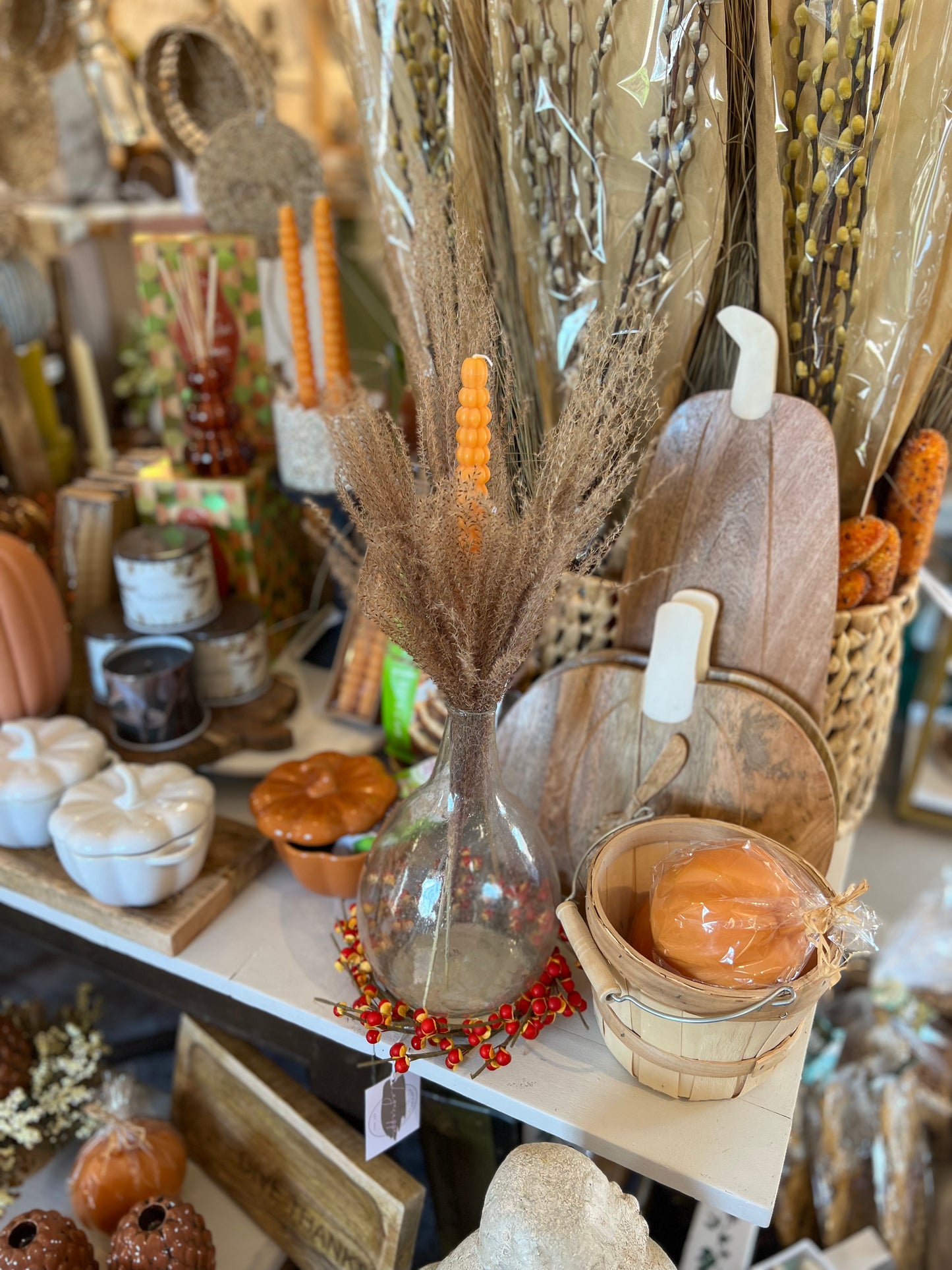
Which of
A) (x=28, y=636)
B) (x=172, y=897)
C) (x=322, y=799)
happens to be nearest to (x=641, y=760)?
(x=322, y=799)

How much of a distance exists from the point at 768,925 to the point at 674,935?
63 millimetres

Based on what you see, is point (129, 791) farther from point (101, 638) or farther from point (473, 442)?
point (473, 442)

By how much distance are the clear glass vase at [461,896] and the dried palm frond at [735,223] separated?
1.25 feet

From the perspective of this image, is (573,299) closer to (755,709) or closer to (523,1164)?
(755,709)

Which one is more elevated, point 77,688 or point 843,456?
point 843,456

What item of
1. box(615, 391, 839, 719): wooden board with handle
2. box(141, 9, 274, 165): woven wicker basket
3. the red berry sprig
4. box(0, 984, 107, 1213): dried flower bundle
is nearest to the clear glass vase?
the red berry sprig

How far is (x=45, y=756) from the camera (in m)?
0.90

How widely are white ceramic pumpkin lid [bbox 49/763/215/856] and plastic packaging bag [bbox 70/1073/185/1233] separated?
0.30 meters

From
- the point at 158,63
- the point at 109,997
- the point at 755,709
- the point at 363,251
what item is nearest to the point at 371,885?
the point at 755,709

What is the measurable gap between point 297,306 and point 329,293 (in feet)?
0.13

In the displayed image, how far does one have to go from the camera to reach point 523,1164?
599 millimetres

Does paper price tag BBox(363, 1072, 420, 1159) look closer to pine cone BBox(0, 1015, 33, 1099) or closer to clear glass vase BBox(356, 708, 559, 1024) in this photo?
clear glass vase BBox(356, 708, 559, 1024)

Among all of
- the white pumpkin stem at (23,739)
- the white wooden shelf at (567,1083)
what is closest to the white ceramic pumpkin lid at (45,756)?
the white pumpkin stem at (23,739)

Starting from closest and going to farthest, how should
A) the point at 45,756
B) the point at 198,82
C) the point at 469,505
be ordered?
the point at 469,505 → the point at 45,756 → the point at 198,82
